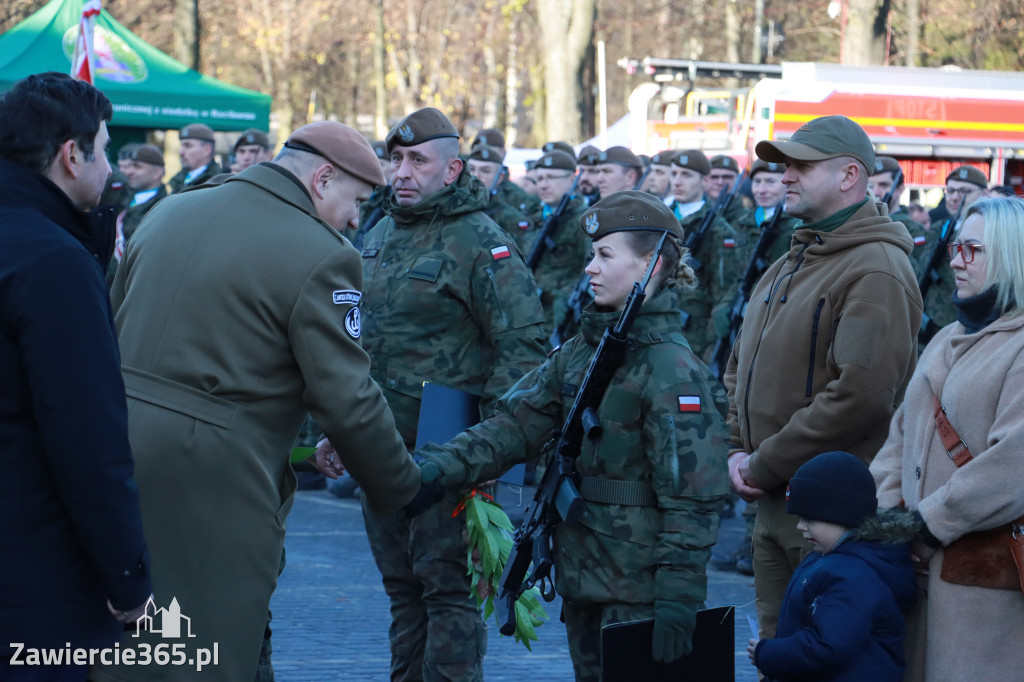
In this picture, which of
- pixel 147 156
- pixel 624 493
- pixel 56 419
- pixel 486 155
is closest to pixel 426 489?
pixel 624 493

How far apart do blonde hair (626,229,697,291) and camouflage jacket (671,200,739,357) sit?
556cm

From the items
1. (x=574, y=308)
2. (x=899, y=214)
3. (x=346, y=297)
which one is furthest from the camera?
(x=899, y=214)

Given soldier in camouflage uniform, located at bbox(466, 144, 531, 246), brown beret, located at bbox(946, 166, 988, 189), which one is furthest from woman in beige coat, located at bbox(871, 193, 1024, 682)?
Result: brown beret, located at bbox(946, 166, 988, 189)

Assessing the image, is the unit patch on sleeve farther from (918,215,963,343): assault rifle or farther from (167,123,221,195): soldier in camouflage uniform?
(167,123,221,195): soldier in camouflage uniform

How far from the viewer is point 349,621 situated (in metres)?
6.42

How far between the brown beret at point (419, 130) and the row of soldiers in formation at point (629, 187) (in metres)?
3.27

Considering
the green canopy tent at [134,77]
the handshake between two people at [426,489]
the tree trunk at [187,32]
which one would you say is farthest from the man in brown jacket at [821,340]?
the tree trunk at [187,32]

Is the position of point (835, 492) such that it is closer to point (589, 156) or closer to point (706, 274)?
point (706, 274)

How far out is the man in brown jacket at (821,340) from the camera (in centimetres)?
430

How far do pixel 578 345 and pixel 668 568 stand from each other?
81 cm

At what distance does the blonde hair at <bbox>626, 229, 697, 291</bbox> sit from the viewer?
3949 millimetres

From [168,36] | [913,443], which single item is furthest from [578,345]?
[168,36]

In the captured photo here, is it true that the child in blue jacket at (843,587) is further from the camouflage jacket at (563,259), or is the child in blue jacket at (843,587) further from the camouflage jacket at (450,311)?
the camouflage jacket at (563,259)

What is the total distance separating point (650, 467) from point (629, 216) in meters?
0.77
